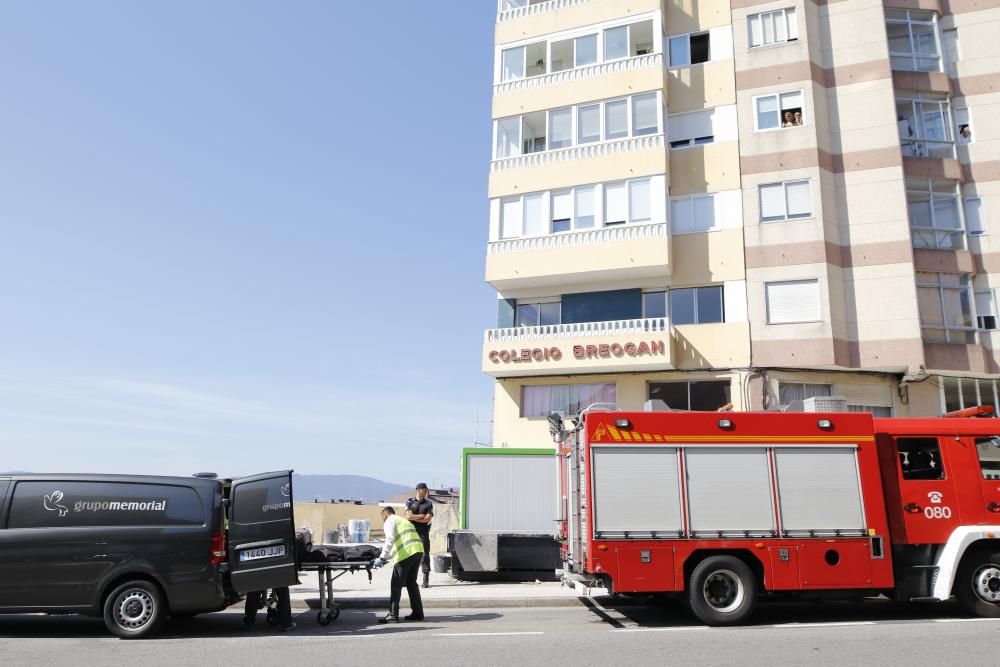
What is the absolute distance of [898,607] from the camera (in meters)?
11.6

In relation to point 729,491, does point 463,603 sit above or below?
below

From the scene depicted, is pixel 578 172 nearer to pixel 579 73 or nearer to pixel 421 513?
pixel 579 73

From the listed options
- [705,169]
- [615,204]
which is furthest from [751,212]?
[615,204]

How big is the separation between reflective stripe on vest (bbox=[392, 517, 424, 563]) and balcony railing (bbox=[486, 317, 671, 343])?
12.2 m

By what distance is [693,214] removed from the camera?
23.1 metres

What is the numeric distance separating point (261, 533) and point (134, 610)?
1.74 meters

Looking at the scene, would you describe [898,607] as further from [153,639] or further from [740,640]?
[153,639]

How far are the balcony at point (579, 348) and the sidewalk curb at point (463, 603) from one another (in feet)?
32.8

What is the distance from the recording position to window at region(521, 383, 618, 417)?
22.6 metres

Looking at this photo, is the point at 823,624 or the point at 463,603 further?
the point at 463,603

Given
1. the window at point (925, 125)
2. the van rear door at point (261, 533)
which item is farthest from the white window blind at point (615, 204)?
the van rear door at point (261, 533)

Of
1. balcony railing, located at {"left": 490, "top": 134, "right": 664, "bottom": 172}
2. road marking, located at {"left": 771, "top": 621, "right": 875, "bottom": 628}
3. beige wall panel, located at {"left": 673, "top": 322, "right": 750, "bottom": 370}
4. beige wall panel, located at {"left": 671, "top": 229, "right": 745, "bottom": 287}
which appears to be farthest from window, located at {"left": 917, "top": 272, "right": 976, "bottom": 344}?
road marking, located at {"left": 771, "top": 621, "right": 875, "bottom": 628}

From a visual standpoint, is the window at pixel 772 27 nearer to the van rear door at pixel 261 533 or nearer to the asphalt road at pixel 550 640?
the asphalt road at pixel 550 640

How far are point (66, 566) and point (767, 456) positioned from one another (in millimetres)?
9302
